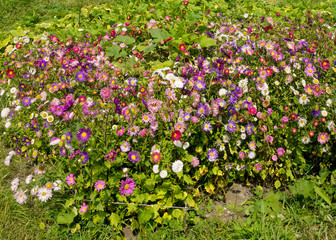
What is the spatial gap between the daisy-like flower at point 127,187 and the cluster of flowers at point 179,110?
1 centimetres

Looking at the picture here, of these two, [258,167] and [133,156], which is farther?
[258,167]

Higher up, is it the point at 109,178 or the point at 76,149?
the point at 76,149

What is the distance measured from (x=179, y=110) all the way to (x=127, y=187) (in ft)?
2.39

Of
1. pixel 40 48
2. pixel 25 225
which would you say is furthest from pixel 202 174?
pixel 40 48

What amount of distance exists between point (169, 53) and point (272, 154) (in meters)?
1.58

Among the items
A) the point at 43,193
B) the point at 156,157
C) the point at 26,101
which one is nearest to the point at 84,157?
the point at 43,193

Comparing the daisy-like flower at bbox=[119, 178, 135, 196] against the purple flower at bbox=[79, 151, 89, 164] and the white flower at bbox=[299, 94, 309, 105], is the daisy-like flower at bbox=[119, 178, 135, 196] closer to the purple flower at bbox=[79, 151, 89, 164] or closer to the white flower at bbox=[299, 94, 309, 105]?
the purple flower at bbox=[79, 151, 89, 164]

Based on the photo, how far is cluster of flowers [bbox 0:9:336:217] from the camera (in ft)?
7.70

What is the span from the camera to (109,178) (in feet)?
7.69

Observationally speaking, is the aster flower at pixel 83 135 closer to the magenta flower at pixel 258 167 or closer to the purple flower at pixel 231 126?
the purple flower at pixel 231 126

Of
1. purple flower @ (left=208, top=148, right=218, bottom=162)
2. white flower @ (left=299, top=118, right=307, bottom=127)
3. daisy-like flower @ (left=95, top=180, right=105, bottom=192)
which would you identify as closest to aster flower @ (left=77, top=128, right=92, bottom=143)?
daisy-like flower @ (left=95, top=180, right=105, bottom=192)

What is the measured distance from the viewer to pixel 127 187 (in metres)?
2.30

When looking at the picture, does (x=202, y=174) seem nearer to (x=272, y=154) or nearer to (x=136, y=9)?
(x=272, y=154)

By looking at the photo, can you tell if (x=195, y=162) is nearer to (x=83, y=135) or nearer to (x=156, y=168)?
(x=156, y=168)
